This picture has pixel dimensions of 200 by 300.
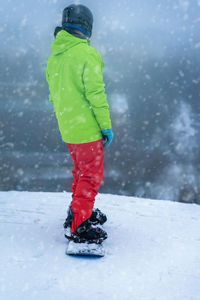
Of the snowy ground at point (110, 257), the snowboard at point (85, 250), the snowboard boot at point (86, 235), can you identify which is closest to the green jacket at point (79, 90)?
the snowboard boot at point (86, 235)

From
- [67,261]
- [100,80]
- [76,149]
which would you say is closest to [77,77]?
[100,80]

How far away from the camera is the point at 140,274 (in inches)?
65.2

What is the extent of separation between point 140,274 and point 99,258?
335mm

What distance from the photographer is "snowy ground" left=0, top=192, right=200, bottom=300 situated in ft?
4.80

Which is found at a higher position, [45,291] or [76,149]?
[76,149]

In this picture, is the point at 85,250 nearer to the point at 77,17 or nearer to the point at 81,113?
the point at 81,113

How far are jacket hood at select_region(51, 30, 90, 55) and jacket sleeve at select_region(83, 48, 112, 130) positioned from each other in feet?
0.53

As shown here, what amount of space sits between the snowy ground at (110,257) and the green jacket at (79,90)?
0.89 m

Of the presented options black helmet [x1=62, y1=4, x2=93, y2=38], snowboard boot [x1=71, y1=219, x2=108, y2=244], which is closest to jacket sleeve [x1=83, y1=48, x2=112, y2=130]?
black helmet [x1=62, y1=4, x2=93, y2=38]

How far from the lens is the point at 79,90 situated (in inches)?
75.8

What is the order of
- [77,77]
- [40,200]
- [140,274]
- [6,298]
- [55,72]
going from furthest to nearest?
[40,200] < [55,72] < [77,77] < [140,274] < [6,298]

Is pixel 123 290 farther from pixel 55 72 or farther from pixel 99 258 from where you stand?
pixel 55 72

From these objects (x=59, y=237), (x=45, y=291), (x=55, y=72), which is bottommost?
(x=59, y=237)

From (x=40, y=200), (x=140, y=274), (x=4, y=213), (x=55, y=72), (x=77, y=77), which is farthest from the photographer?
(x=40, y=200)
